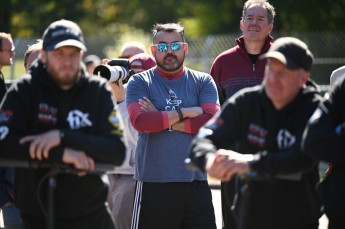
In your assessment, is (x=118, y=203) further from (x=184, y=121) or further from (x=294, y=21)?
(x=294, y=21)

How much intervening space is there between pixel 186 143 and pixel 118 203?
1.16m

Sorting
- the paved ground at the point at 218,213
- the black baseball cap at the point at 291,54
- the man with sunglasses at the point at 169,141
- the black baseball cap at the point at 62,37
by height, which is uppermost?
the black baseball cap at the point at 62,37

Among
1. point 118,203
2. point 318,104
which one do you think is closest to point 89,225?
point 318,104

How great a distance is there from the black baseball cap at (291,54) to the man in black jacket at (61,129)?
1.14m

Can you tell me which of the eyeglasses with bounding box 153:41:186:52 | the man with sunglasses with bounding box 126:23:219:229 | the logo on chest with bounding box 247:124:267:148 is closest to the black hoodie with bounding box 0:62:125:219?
the logo on chest with bounding box 247:124:267:148

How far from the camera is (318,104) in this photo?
5371 mm

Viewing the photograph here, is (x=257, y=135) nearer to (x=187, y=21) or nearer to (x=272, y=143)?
(x=272, y=143)

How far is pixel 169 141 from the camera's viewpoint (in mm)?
7117

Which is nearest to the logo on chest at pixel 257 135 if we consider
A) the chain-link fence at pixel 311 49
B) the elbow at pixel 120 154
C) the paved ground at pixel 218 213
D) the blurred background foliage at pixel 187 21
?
the elbow at pixel 120 154

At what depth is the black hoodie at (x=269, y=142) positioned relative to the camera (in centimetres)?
520

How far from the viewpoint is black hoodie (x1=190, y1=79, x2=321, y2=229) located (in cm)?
520

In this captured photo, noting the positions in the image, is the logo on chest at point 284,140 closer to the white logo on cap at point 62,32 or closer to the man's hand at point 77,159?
the man's hand at point 77,159

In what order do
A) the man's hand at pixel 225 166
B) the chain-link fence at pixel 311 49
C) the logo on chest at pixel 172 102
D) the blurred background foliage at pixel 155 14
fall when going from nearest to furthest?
the man's hand at pixel 225 166 < the logo on chest at pixel 172 102 < the chain-link fence at pixel 311 49 < the blurred background foliage at pixel 155 14

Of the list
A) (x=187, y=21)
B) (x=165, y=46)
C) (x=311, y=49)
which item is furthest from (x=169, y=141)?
(x=187, y=21)
